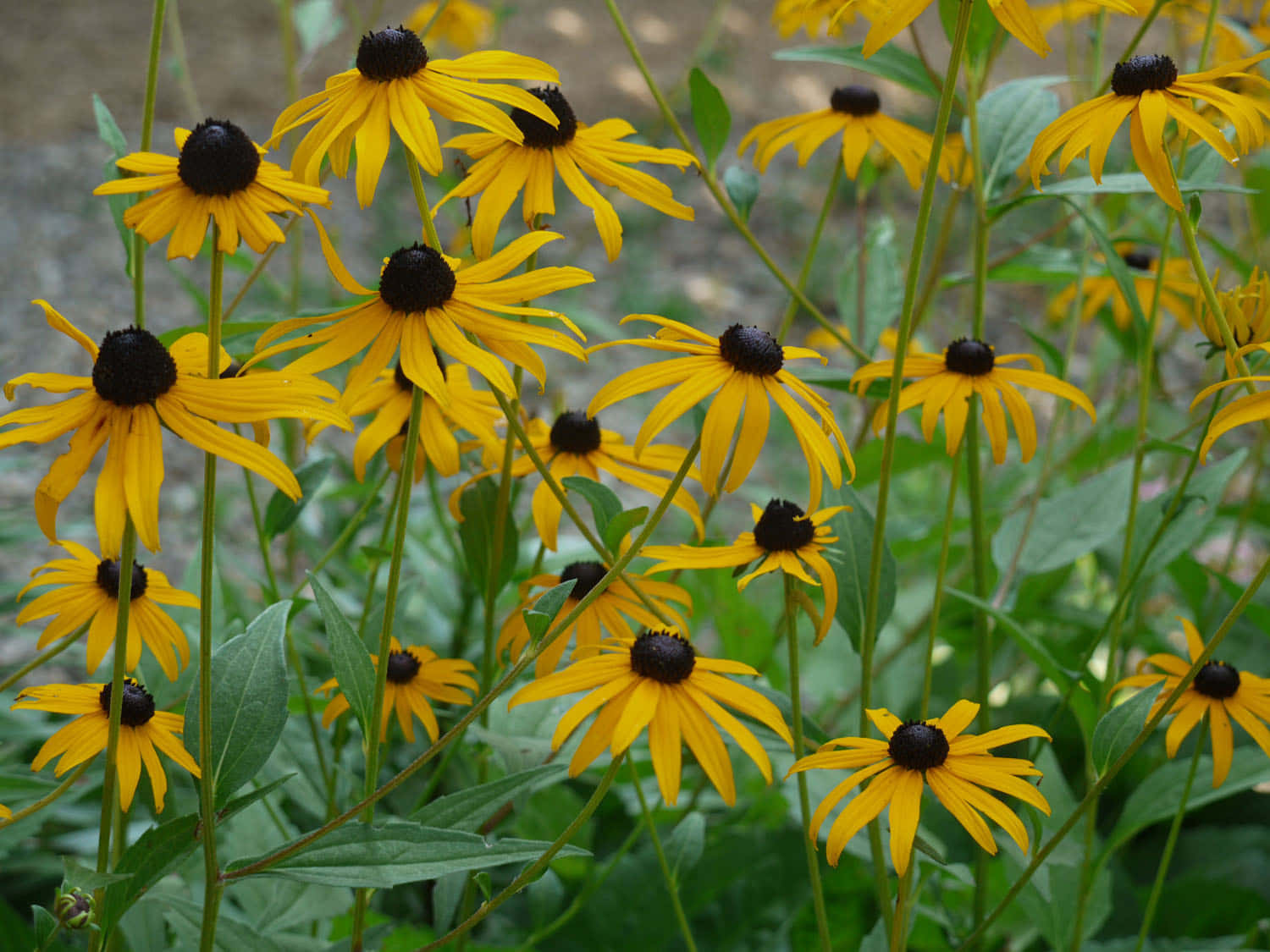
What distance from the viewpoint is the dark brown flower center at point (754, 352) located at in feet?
2.41

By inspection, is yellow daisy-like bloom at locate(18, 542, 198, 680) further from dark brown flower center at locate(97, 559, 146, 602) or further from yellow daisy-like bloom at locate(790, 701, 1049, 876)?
yellow daisy-like bloom at locate(790, 701, 1049, 876)

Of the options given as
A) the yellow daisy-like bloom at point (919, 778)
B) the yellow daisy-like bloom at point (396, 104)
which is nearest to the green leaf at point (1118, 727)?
the yellow daisy-like bloom at point (919, 778)

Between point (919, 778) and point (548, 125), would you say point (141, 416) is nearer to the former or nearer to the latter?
point (548, 125)

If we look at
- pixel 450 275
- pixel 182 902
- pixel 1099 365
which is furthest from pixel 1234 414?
pixel 1099 365

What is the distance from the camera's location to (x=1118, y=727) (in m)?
0.77

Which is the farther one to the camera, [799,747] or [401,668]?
[401,668]

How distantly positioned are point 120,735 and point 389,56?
1.58 ft

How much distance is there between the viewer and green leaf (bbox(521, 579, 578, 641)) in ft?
2.15

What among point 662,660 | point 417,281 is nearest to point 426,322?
point 417,281

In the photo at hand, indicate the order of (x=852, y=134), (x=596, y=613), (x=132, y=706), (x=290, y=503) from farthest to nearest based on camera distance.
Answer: (x=852, y=134)
(x=290, y=503)
(x=596, y=613)
(x=132, y=706)

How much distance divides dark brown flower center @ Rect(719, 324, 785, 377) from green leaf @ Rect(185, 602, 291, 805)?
1.10 feet

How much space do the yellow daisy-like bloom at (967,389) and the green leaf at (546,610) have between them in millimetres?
324

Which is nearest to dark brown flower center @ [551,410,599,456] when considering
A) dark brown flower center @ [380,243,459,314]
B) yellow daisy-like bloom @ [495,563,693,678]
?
yellow daisy-like bloom @ [495,563,693,678]

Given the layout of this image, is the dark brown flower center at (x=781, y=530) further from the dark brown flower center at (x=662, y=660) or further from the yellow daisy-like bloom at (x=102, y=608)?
the yellow daisy-like bloom at (x=102, y=608)
